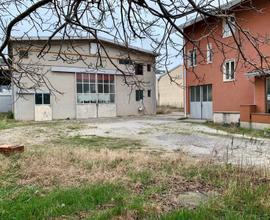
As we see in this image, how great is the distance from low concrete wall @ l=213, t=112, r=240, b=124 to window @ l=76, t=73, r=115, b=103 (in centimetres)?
1201

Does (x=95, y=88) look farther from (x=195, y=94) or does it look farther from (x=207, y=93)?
(x=207, y=93)

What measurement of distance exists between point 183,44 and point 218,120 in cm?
1804

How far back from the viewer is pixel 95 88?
3092cm

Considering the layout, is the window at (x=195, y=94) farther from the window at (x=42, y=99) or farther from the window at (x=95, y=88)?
Result: the window at (x=42, y=99)

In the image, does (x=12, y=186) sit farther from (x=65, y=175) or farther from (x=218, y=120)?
(x=218, y=120)

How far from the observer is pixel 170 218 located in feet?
12.6

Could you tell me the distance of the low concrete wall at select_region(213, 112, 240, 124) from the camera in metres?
20.3

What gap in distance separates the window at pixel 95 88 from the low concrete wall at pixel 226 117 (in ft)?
39.4

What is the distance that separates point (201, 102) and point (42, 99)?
1232 cm

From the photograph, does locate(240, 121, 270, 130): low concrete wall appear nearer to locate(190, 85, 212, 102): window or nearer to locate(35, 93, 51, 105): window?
locate(190, 85, 212, 102): window

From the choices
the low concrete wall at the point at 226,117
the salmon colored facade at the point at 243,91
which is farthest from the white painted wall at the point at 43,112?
the low concrete wall at the point at 226,117

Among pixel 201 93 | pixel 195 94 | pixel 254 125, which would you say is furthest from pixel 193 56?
pixel 195 94

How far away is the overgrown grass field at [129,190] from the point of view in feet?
13.6

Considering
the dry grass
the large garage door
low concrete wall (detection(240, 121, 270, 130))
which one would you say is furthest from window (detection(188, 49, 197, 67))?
the large garage door
